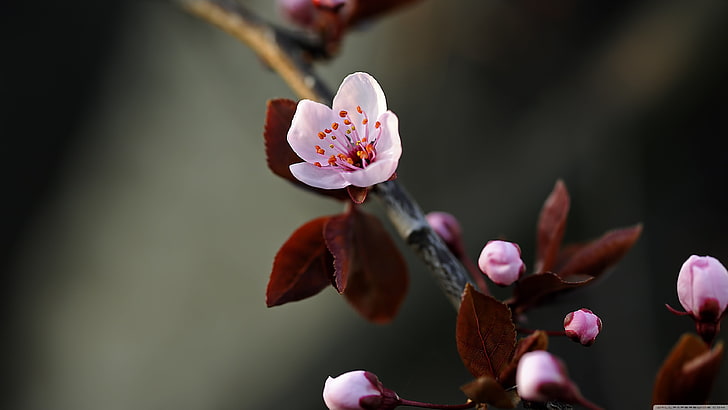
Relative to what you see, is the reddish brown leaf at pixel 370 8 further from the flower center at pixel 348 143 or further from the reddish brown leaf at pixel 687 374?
the reddish brown leaf at pixel 687 374

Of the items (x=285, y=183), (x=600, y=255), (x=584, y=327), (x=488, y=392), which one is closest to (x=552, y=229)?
(x=600, y=255)

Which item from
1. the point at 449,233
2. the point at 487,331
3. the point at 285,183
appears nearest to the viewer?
the point at 487,331

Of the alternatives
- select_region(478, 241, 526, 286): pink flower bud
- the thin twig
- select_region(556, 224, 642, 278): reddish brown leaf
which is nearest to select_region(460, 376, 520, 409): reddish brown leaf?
select_region(478, 241, 526, 286): pink flower bud

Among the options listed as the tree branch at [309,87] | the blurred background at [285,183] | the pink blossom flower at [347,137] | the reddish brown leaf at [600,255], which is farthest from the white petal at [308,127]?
the blurred background at [285,183]

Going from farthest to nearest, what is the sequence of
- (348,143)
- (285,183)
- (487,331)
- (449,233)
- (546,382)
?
1. (285,183)
2. (449,233)
3. (348,143)
4. (487,331)
5. (546,382)

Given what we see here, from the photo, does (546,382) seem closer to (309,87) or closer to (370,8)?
(309,87)

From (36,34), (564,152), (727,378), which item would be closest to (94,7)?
(36,34)
